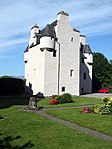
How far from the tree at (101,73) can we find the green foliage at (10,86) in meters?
20.3

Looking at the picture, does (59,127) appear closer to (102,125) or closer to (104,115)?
(102,125)

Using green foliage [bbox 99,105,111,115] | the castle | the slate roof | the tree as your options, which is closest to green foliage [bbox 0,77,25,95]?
the castle

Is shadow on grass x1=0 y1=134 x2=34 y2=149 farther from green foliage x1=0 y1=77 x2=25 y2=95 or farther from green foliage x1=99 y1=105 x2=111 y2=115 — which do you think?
green foliage x1=0 y1=77 x2=25 y2=95

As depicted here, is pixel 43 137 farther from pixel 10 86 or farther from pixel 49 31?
pixel 10 86

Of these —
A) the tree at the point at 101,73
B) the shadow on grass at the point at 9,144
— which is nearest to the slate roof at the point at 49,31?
the tree at the point at 101,73

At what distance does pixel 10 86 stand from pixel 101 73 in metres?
23.9

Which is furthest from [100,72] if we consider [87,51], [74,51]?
[74,51]

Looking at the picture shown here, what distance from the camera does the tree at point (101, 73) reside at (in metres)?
52.7

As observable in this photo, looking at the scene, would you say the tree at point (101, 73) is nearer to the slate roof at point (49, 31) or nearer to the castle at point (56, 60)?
the castle at point (56, 60)

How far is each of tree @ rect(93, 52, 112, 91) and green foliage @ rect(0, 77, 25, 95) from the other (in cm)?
2029

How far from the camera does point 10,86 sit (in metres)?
38.5

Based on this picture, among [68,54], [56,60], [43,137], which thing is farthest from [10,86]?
[43,137]

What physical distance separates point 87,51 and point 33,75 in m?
12.2

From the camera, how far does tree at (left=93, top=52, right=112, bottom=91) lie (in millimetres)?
52688
